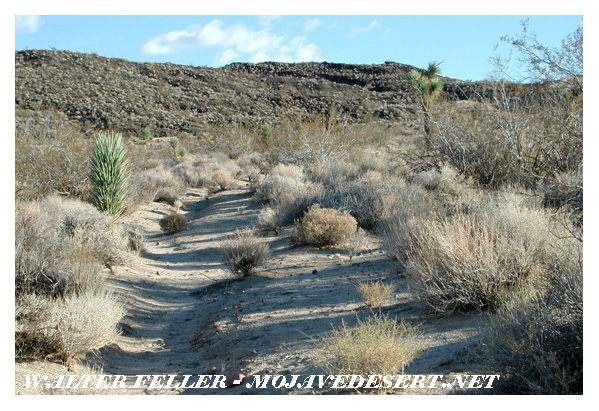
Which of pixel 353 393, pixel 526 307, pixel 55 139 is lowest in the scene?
pixel 353 393

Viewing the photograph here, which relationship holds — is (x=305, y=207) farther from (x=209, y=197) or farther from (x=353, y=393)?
(x=209, y=197)

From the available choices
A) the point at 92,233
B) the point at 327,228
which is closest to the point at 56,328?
the point at 92,233

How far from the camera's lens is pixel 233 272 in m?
9.14

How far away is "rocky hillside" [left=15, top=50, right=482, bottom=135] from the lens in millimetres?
45062

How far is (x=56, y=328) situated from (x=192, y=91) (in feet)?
171

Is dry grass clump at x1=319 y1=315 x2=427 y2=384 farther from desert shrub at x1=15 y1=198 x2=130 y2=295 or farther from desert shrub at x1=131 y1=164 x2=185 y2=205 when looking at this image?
desert shrub at x1=131 y1=164 x2=185 y2=205

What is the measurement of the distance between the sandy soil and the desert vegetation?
53 millimetres

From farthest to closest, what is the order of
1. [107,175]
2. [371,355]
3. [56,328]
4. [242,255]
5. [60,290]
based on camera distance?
[107,175]
[242,255]
[60,290]
[56,328]
[371,355]

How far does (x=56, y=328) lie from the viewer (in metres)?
5.06

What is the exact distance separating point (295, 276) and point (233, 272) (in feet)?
4.00

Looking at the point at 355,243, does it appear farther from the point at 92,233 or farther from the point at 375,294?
the point at 92,233

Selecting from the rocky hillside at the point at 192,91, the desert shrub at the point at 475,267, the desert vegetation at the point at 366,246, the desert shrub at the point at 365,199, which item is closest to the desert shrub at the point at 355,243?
the desert vegetation at the point at 366,246

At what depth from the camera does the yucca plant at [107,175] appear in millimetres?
13133

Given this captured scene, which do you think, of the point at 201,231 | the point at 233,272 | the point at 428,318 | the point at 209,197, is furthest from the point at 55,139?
the point at 428,318
